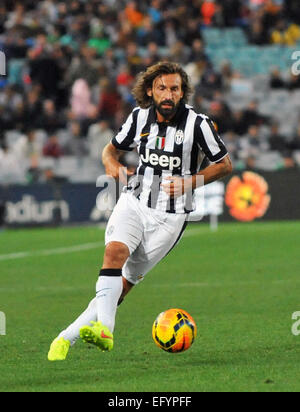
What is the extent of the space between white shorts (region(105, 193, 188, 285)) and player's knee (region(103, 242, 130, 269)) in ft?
0.49

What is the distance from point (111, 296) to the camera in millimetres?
7383

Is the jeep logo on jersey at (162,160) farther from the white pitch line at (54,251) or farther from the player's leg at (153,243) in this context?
the white pitch line at (54,251)

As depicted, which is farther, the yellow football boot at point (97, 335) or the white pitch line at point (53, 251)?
the white pitch line at point (53, 251)

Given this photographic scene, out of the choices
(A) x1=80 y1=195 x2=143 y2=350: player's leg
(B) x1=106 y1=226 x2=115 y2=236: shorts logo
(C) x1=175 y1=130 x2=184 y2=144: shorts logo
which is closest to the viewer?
(A) x1=80 y1=195 x2=143 y2=350: player's leg

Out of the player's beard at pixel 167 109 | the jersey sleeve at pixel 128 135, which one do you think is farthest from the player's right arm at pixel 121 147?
the player's beard at pixel 167 109

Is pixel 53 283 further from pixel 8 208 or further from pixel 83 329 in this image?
pixel 8 208

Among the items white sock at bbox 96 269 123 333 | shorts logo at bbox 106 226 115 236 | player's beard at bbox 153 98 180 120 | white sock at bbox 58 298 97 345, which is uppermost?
player's beard at bbox 153 98 180 120

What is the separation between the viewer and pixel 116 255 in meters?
7.41

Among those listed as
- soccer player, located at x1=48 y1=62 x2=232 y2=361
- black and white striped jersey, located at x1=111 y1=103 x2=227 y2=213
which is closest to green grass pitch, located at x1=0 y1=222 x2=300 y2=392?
soccer player, located at x1=48 y1=62 x2=232 y2=361

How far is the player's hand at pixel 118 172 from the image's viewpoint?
781cm

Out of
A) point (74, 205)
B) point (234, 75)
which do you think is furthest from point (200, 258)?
point (234, 75)

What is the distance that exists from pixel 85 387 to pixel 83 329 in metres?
0.66

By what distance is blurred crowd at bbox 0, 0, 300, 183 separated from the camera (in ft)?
77.2

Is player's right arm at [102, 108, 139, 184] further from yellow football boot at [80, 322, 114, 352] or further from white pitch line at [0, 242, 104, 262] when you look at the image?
white pitch line at [0, 242, 104, 262]
